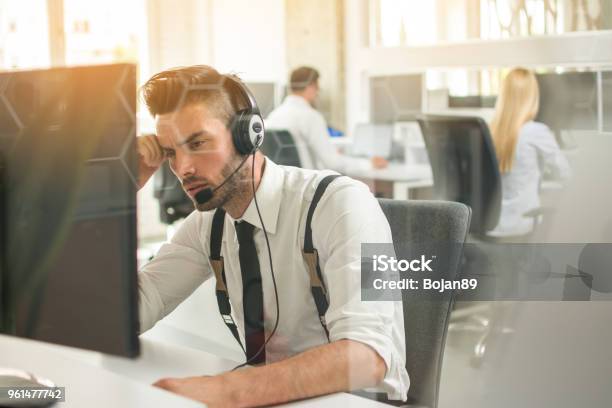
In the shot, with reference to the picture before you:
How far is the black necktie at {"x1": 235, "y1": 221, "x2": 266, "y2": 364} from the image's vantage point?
1.16 m

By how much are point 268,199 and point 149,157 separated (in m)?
0.19

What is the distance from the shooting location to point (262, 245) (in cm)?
116

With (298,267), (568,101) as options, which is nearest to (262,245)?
(298,267)

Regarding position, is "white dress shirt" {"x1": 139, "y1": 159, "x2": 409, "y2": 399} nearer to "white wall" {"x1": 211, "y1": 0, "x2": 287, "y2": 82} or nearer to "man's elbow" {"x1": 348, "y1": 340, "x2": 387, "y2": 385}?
"man's elbow" {"x1": 348, "y1": 340, "x2": 387, "y2": 385}

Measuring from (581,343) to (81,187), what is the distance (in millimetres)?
755

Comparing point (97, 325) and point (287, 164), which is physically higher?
point (287, 164)

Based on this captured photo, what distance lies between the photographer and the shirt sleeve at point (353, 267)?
105 cm

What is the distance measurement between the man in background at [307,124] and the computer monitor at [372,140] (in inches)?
1.0

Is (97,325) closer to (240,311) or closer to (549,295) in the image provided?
(240,311)

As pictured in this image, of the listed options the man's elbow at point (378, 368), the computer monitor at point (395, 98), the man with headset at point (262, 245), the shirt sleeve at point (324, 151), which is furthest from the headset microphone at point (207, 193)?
the man's elbow at point (378, 368)

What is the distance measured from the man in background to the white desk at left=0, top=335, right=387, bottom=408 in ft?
1.13

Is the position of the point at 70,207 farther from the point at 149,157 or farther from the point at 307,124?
the point at 307,124

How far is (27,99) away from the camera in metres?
0.87

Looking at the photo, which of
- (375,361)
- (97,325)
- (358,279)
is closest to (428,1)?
(358,279)
